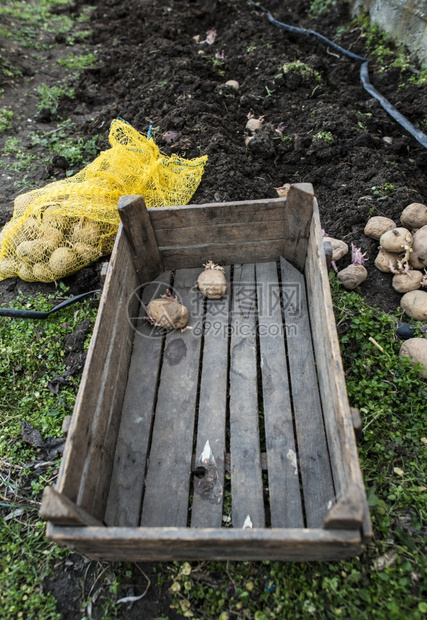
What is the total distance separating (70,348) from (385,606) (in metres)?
2.63

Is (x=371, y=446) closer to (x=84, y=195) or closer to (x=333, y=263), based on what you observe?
(x=333, y=263)

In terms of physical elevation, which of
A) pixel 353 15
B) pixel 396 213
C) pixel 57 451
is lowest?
pixel 57 451

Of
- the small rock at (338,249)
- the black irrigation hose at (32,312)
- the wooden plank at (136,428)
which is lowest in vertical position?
the black irrigation hose at (32,312)

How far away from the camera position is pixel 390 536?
8.11 feet

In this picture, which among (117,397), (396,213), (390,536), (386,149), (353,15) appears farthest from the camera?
(353,15)

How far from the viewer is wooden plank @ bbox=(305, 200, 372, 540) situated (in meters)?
2.00

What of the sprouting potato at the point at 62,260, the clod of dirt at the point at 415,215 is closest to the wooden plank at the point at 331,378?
the clod of dirt at the point at 415,215

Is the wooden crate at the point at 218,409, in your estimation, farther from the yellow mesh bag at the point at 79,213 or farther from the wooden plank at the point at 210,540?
the yellow mesh bag at the point at 79,213

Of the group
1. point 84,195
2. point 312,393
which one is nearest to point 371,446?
point 312,393

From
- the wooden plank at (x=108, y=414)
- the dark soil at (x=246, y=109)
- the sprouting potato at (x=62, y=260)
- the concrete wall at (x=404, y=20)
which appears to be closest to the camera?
the wooden plank at (x=108, y=414)

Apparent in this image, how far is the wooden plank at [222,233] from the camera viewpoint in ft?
11.1

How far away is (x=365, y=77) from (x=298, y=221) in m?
3.27

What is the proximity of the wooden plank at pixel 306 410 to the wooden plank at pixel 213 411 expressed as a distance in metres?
0.44

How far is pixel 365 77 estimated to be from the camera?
541 centimetres
